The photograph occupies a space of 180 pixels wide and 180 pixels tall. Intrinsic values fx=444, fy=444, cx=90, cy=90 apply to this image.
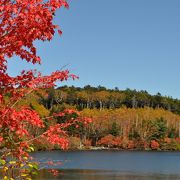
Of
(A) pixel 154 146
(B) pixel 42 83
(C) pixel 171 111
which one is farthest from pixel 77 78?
(C) pixel 171 111

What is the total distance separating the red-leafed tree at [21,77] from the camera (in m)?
5.04

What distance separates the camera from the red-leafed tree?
504 cm

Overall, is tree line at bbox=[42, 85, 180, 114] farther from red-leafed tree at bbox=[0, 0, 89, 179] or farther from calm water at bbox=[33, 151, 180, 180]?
red-leafed tree at bbox=[0, 0, 89, 179]

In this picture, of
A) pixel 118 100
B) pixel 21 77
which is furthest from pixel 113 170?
pixel 118 100

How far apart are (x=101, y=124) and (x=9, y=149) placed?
106419 millimetres

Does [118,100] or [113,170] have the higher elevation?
[118,100]

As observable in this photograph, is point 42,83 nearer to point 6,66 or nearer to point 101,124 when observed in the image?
point 6,66

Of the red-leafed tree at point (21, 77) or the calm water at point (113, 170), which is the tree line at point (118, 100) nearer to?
the calm water at point (113, 170)

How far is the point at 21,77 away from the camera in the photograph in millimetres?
5660

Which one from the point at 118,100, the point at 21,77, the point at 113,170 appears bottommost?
the point at 113,170

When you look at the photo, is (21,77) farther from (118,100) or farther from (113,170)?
(118,100)

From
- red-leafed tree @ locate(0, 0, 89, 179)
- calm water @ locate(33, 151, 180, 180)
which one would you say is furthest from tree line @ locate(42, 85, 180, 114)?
red-leafed tree @ locate(0, 0, 89, 179)

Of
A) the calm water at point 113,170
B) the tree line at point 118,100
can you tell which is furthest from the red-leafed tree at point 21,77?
the tree line at point 118,100

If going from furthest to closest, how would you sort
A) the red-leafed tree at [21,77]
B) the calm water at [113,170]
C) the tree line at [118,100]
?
the tree line at [118,100] < the calm water at [113,170] < the red-leafed tree at [21,77]
